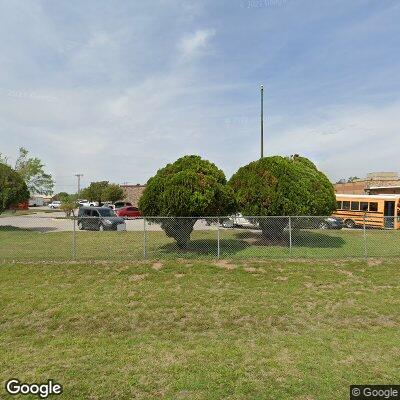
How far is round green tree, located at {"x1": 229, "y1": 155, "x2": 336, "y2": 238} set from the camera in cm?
1372

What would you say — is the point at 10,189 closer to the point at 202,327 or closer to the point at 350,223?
the point at 202,327

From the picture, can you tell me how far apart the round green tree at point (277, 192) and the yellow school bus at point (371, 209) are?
9.77 m

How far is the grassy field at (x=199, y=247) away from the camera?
448 inches

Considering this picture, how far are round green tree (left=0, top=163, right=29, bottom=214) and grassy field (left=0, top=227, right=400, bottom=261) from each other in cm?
508

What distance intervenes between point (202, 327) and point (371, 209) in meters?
22.8

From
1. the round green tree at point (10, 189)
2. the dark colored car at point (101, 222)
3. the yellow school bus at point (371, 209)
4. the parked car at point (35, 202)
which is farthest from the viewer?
the parked car at point (35, 202)

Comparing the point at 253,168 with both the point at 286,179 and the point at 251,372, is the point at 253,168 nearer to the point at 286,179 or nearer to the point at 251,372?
the point at 286,179

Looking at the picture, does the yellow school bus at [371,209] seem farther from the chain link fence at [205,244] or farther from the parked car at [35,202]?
the parked car at [35,202]

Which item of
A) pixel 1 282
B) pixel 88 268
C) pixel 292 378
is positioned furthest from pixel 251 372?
pixel 1 282

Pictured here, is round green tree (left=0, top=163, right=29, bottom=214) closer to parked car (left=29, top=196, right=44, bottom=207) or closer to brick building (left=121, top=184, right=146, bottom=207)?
brick building (left=121, top=184, right=146, bottom=207)

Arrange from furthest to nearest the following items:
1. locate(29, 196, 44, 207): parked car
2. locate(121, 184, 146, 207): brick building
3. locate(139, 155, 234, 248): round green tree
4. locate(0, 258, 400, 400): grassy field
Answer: locate(29, 196, 44, 207): parked car < locate(121, 184, 146, 207): brick building < locate(139, 155, 234, 248): round green tree < locate(0, 258, 400, 400): grassy field

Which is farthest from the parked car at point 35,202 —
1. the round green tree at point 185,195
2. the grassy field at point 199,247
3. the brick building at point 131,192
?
the round green tree at point 185,195

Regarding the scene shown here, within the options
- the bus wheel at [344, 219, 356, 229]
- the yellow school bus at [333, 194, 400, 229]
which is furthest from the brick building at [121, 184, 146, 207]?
the bus wheel at [344, 219, 356, 229]

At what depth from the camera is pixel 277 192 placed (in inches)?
541
